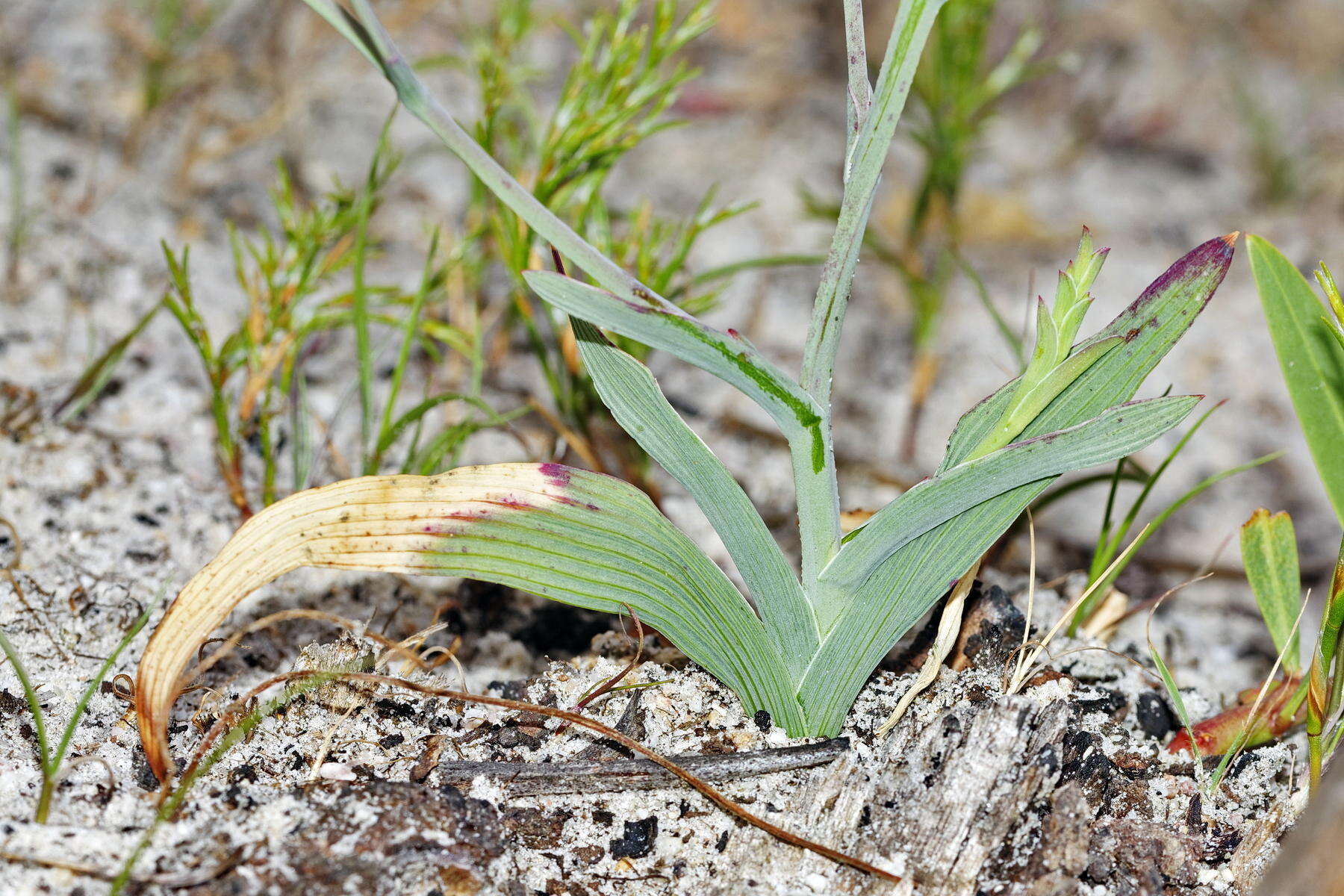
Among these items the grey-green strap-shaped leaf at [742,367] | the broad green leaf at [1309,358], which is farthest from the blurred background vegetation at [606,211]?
the grey-green strap-shaped leaf at [742,367]

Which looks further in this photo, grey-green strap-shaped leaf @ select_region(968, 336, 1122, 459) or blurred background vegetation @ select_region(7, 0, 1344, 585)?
blurred background vegetation @ select_region(7, 0, 1344, 585)

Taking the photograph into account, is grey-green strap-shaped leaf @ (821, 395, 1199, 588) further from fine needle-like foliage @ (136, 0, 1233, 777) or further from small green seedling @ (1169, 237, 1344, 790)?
small green seedling @ (1169, 237, 1344, 790)

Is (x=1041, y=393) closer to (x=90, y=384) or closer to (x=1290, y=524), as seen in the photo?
(x=1290, y=524)

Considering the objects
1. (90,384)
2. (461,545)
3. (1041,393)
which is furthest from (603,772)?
(90,384)

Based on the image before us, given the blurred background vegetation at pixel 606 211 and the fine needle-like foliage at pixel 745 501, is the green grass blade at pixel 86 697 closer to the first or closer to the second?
the fine needle-like foliage at pixel 745 501

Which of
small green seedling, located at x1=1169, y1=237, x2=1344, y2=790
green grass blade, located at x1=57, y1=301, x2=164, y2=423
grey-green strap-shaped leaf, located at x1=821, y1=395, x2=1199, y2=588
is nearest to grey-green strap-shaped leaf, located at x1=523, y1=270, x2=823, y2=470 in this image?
grey-green strap-shaped leaf, located at x1=821, y1=395, x2=1199, y2=588

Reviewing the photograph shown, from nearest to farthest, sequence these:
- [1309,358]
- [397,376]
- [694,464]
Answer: [694,464] → [1309,358] → [397,376]
